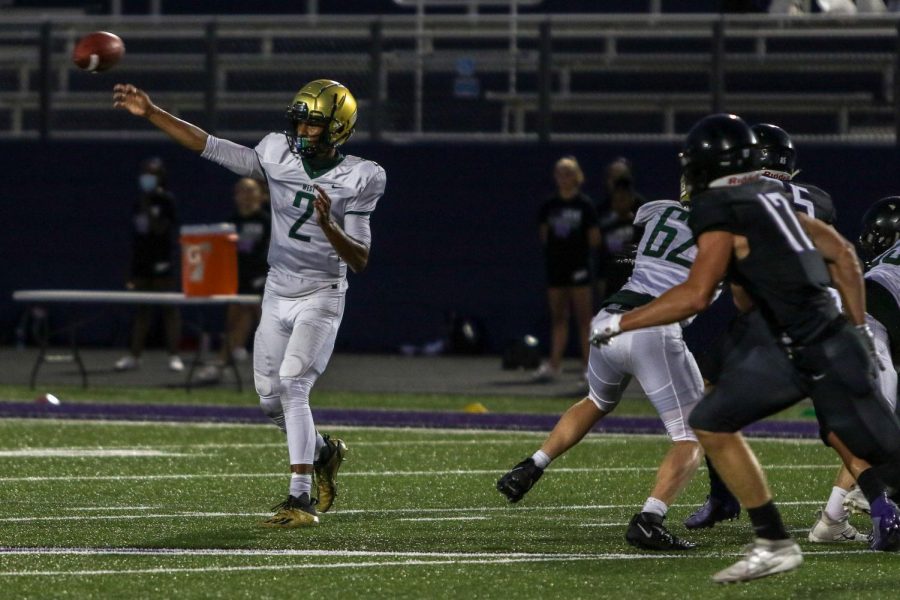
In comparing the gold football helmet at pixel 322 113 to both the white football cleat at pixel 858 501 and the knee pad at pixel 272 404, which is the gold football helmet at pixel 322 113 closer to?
the knee pad at pixel 272 404

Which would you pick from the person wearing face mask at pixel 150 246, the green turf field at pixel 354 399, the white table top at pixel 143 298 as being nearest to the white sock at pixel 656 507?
the green turf field at pixel 354 399

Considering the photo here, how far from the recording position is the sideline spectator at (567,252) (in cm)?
1584

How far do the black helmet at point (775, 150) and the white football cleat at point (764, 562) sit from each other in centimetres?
214

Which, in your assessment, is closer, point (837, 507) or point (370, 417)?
point (837, 507)

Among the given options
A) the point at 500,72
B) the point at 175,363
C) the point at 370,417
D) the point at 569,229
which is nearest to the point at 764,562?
the point at 370,417

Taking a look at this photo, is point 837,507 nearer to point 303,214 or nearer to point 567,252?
point 303,214

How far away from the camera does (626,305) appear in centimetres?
764

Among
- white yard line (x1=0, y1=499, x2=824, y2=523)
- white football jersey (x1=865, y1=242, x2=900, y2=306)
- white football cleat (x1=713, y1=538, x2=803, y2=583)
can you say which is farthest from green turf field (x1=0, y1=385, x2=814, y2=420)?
white football cleat (x1=713, y1=538, x2=803, y2=583)

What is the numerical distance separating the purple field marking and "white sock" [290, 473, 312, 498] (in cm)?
489

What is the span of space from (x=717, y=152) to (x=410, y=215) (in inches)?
495

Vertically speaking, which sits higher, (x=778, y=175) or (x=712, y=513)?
(x=778, y=175)

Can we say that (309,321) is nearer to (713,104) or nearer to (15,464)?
(15,464)

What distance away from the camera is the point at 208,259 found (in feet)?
50.7

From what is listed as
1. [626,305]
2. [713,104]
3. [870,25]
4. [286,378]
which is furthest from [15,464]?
[870,25]
